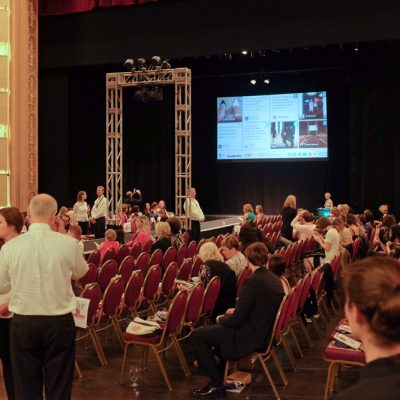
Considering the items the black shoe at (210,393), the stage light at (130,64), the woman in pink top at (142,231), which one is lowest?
the black shoe at (210,393)

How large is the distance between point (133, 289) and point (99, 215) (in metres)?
7.89

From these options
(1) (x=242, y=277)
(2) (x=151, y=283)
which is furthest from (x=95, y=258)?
(1) (x=242, y=277)

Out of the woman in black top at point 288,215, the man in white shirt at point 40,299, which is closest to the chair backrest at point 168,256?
the woman in black top at point 288,215

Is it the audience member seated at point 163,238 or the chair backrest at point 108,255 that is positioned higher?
the audience member seated at point 163,238

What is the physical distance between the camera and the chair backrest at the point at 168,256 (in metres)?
7.81

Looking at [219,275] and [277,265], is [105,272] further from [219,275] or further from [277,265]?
[277,265]

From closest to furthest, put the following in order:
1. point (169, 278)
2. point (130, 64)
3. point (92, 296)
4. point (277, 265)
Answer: point (277, 265), point (92, 296), point (169, 278), point (130, 64)

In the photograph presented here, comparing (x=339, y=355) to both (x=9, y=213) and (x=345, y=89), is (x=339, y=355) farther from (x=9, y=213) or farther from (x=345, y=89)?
(x=345, y=89)

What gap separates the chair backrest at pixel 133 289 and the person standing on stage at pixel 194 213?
7374 mm

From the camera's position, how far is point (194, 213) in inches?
530

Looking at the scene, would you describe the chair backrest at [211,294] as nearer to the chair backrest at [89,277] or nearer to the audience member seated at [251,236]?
the chair backrest at [89,277]

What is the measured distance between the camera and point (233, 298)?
18.9 feet

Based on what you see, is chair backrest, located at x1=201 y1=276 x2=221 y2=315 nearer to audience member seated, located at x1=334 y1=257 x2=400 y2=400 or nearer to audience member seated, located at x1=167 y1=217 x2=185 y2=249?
audience member seated, located at x1=167 y1=217 x2=185 y2=249

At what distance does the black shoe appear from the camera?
14.7 ft
